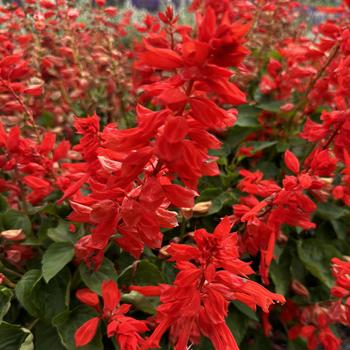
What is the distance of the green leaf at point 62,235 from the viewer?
1517 millimetres

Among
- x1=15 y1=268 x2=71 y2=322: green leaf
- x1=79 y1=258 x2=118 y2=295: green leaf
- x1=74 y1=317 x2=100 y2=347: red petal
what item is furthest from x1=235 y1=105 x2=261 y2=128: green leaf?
x1=74 y1=317 x2=100 y2=347: red petal

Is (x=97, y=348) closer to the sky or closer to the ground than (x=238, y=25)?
closer to the ground

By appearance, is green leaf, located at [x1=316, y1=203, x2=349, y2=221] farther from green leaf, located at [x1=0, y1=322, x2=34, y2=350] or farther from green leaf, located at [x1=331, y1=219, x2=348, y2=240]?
green leaf, located at [x1=0, y1=322, x2=34, y2=350]

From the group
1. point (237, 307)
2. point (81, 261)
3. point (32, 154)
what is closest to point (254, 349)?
point (237, 307)

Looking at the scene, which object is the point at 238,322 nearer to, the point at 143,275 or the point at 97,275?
the point at 143,275

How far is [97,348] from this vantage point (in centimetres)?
139

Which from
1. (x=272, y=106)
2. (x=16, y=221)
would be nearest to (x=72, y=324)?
(x=16, y=221)

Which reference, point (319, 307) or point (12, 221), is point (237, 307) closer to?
point (319, 307)

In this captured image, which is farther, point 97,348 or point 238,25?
point 97,348

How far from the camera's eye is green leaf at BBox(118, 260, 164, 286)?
1517 millimetres

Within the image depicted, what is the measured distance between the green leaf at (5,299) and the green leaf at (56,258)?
0.15 metres

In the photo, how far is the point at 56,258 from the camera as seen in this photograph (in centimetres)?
143

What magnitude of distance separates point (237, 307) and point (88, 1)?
1968 millimetres

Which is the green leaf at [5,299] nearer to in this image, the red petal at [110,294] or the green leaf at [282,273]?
the red petal at [110,294]
